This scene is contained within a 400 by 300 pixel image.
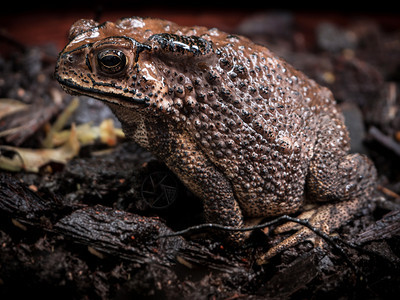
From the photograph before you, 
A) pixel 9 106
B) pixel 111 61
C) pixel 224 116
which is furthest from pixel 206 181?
pixel 9 106

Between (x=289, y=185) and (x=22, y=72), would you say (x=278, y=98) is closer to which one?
(x=289, y=185)

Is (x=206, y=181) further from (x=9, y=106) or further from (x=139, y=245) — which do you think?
(x=9, y=106)

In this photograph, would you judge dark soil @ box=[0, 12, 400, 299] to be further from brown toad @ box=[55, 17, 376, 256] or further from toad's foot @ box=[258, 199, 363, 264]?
brown toad @ box=[55, 17, 376, 256]

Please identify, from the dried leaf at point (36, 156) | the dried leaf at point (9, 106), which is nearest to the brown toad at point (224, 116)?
the dried leaf at point (36, 156)

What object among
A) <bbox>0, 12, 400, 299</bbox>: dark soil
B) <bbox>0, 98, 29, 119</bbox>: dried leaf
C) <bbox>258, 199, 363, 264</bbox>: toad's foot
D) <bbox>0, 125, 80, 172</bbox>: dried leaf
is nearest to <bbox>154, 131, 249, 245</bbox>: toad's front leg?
<bbox>0, 12, 400, 299</bbox>: dark soil

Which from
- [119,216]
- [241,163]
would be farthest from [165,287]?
[241,163]
